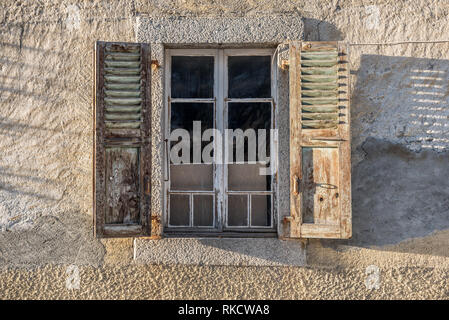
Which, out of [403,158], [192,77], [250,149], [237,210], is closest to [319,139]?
[250,149]

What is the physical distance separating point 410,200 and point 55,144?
2755mm

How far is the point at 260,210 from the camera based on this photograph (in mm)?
3658

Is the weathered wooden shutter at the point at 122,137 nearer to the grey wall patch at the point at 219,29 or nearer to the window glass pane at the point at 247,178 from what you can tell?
the grey wall patch at the point at 219,29

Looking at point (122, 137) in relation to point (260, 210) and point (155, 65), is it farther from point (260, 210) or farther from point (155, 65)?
point (260, 210)

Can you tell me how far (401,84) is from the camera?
350 centimetres

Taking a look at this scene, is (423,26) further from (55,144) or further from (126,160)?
(55,144)

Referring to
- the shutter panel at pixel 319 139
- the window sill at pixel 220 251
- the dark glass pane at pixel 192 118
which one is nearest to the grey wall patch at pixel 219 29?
the shutter panel at pixel 319 139

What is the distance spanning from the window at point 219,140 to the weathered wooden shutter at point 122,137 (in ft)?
1.30

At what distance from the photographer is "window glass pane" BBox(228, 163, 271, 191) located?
3.67 meters

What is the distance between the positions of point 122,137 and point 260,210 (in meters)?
1.22

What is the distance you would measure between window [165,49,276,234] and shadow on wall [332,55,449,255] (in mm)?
713

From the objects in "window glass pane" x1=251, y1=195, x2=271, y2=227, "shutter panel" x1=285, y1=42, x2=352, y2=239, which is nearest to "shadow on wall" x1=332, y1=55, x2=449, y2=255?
"shutter panel" x1=285, y1=42, x2=352, y2=239

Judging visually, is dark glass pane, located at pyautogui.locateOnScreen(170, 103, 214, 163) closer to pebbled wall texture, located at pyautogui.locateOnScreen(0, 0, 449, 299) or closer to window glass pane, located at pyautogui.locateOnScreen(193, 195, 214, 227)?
window glass pane, located at pyautogui.locateOnScreen(193, 195, 214, 227)

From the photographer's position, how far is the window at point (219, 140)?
3.65 m
